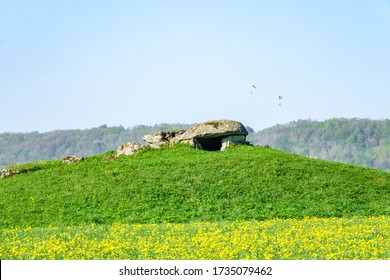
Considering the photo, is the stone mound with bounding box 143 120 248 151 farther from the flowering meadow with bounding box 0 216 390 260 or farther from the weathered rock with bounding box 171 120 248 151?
the flowering meadow with bounding box 0 216 390 260

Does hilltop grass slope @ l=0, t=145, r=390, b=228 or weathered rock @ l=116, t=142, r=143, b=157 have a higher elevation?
weathered rock @ l=116, t=142, r=143, b=157

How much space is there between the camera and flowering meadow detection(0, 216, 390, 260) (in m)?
21.7

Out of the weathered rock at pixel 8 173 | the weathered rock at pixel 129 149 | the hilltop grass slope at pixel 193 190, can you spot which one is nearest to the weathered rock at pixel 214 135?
the weathered rock at pixel 129 149

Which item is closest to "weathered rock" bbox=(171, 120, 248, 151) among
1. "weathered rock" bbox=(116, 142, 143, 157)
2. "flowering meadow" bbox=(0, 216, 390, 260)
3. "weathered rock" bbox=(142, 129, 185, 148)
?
"weathered rock" bbox=(142, 129, 185, 148)

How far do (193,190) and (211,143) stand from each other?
17461mm

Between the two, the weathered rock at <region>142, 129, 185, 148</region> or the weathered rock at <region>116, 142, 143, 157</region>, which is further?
the weathered rock at <region>142, 129, 185, 148</region>

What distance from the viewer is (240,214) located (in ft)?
129

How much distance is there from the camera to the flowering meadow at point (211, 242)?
2170 centimetres

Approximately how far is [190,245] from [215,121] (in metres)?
37.1

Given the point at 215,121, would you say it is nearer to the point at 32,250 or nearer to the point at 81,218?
the point at 81,218

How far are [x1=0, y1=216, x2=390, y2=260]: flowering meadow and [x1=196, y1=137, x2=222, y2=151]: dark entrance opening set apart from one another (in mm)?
28986

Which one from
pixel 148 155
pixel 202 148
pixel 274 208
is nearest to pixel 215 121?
pixel 202 148

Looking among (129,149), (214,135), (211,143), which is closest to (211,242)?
(129,149)

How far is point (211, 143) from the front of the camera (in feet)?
199
